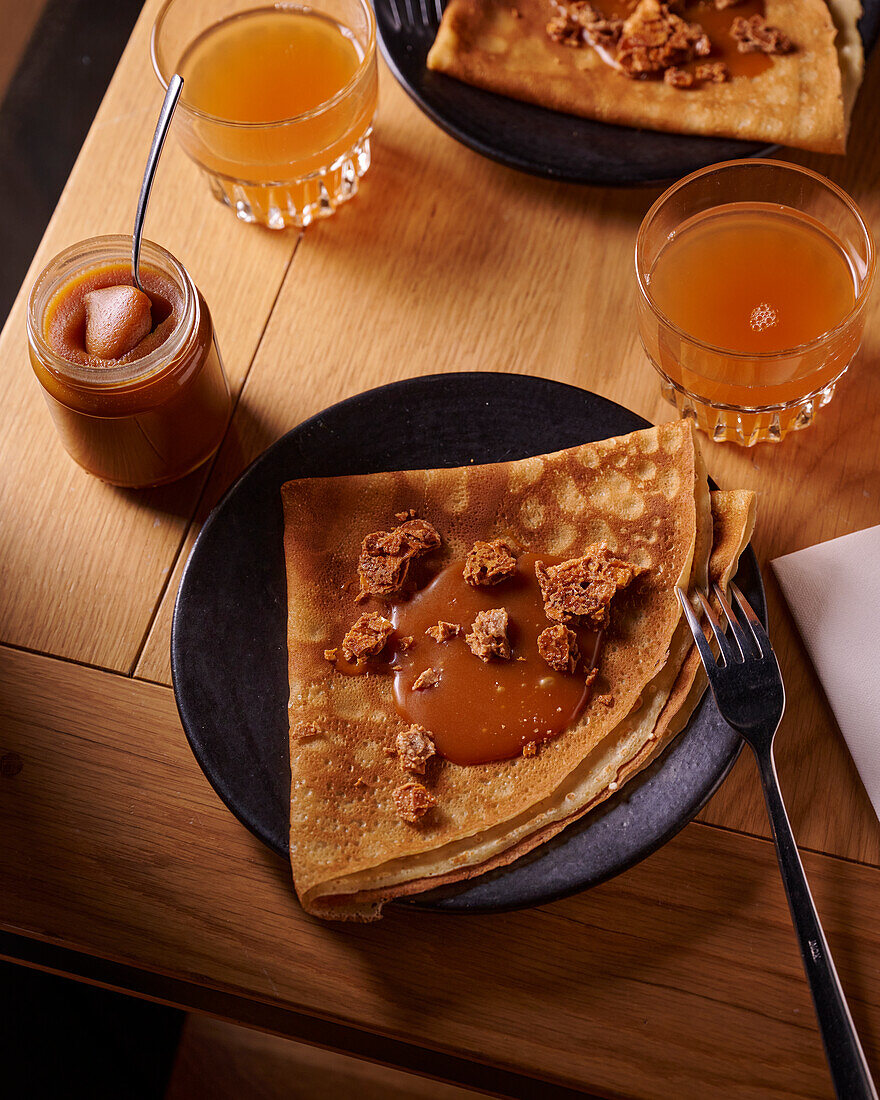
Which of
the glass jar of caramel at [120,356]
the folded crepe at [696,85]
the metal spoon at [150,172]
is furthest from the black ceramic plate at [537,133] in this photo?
the glass jar of caramel at [120,356]

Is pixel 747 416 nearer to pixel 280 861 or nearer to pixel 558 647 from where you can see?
pixel 558 647

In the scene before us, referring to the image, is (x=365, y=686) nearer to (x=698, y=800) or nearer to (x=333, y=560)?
(x=333, y=560)

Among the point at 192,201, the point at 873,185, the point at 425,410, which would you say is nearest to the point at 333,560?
the point at 425,410

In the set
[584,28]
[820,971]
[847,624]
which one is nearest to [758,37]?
[584,28]

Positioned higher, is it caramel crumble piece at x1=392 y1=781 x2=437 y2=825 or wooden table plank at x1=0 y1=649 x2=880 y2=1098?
caramel crumble piece at x1=392 y1=781 x2=437 y2=825

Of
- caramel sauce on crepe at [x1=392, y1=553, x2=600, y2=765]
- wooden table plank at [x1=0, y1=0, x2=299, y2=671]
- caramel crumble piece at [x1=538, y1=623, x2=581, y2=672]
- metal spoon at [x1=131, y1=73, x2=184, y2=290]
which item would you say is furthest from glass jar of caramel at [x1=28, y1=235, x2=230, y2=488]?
caramel crumble piece at [x1=538, y1=623, x2=581, y2=672]

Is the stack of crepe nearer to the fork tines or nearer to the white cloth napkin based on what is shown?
the fork tines

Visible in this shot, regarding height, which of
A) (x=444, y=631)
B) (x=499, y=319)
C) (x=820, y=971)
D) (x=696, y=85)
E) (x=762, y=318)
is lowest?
(x=820, y=971)

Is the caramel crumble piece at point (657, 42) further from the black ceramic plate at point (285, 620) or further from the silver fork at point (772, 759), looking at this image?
the silver fork at point (772, 759)
